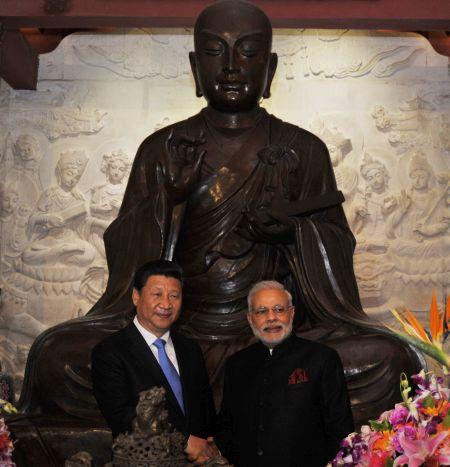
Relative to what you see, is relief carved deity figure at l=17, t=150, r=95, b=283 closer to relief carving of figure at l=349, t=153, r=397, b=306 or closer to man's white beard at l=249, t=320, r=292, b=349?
relief carving of figure at l=349, t=153, r=397, b=306

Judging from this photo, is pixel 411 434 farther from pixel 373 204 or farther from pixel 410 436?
pixel 373 204

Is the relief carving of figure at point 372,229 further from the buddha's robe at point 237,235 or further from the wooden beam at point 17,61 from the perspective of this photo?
the wooden beam at point 17,61

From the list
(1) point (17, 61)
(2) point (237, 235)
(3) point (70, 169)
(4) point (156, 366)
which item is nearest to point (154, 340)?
(4) point (156, 366)

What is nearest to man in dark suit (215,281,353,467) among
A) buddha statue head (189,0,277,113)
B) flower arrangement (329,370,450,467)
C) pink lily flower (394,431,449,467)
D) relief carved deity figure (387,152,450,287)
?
flower arrangement (329,370,450,467)

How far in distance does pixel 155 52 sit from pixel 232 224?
234cm

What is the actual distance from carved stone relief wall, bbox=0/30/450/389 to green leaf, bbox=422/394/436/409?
396 centimetres

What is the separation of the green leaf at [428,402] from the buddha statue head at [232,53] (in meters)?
2.72

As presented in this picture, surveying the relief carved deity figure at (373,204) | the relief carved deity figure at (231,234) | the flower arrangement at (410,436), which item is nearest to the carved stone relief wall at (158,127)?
the relief carved deity figure at (373,204)

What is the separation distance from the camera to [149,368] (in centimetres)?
367

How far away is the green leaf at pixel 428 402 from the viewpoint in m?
2.76

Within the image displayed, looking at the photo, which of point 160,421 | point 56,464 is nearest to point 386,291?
point 56,464

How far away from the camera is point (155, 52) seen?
7055 millimetres

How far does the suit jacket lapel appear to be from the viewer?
12.0ft

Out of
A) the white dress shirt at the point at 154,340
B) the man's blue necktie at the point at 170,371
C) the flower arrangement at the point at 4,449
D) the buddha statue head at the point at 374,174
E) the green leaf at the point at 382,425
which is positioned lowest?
the flower arrangement at the point at 4,449
